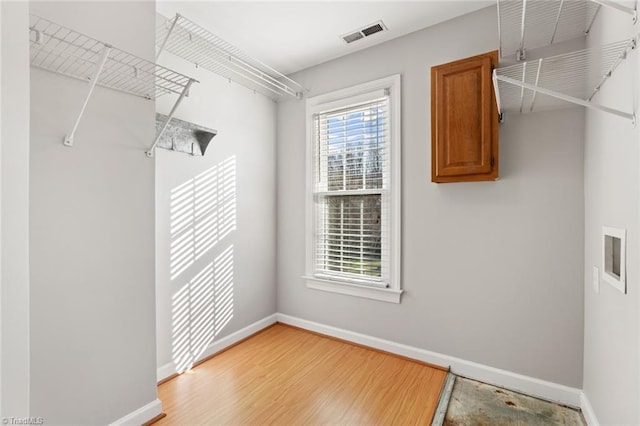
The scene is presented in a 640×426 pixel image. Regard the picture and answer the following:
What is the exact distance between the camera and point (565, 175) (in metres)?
1.83

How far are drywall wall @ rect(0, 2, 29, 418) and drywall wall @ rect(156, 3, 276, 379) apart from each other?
1.26 meters

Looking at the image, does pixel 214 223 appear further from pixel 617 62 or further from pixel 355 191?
pixel 617 62

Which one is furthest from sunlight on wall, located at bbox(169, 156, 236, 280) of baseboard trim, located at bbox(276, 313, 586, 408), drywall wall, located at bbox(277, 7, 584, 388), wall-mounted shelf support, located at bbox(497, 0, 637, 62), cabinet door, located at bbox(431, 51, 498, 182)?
wall-mounted shelf support, located at bbox(497, 0, 637, 62)

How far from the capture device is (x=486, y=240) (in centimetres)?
206

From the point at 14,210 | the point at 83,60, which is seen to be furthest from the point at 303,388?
the point at 83,60

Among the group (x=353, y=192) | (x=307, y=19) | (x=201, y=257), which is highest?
(x=307, y=19)

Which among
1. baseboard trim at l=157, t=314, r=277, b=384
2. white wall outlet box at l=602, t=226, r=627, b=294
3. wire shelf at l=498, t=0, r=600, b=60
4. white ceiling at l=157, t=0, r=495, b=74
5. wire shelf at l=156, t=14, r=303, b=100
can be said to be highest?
white ceiling at l=157, t=0, r=495, b=74

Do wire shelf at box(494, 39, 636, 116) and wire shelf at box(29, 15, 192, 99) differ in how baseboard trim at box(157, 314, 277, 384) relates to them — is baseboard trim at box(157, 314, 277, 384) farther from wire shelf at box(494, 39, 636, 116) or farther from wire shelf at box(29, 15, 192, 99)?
wire shelf at box(494, 39, 636, 116)

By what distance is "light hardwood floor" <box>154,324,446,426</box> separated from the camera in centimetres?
171

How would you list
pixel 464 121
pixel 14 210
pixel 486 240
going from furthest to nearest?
pixel 486 240 < pixel 464 121 < pixel 14 210

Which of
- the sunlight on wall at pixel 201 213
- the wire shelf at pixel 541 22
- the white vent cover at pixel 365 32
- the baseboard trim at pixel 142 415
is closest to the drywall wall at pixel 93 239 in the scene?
the baseboard trim at pixel 142 415

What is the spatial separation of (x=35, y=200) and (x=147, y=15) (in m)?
1.14

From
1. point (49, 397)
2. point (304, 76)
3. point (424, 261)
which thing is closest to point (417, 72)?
point (304, 76)

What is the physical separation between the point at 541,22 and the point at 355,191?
1.62 metres
